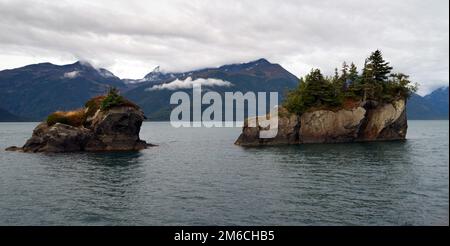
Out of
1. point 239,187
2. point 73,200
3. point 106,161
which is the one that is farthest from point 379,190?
point 106,161

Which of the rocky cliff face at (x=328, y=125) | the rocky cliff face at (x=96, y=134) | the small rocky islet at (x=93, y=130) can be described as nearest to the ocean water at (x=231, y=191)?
the rocky cliff face at (x=96, y=134)

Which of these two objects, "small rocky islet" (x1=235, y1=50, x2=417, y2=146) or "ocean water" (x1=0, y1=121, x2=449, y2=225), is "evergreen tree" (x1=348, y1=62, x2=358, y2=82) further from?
"ocean water" (x1=0, y1=121, x2=449, y2=225)

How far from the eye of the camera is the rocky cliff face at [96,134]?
3514 inches

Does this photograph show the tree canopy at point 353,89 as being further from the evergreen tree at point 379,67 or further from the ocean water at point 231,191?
the ocean water at point 231,191

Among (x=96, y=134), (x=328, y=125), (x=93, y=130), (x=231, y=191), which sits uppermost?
(x=328, y=125)

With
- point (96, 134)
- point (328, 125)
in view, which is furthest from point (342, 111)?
point (96, 134)

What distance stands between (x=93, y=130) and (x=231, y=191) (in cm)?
6100

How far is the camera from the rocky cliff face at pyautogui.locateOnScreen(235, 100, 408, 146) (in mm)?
104375

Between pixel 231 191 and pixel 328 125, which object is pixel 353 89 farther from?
pixel 231 191

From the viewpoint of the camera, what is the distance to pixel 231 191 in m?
43.1

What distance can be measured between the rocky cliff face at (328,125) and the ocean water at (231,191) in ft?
109

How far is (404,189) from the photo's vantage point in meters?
41.8

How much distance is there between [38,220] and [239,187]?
21704mm

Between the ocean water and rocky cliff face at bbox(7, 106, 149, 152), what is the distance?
1808 cm
